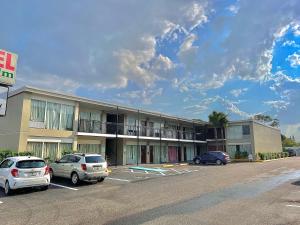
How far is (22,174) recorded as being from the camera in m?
10.9

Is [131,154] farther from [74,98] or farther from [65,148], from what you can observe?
[74,98]

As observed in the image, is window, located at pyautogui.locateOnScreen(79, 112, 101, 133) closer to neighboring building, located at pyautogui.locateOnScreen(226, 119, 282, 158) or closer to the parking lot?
the parking lot

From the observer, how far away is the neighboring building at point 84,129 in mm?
18484

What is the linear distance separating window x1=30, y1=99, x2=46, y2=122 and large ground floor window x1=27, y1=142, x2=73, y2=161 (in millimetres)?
1777

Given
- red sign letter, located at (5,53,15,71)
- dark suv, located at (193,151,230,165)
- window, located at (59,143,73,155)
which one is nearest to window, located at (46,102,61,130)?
window, located at (59,143,73,155)

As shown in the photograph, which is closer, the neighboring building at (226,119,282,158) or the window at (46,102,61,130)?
the window at (46,102,61,130)

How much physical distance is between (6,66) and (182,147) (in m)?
25.2

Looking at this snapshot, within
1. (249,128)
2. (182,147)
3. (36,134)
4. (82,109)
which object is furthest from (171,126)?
(36,134)

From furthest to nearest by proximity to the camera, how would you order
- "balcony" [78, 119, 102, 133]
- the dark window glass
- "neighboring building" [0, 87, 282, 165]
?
"balcony" [78, 119, 102, 133] → "neighboring building" [0, 87, 282, 165] → the dark window glass

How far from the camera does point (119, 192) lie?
11.2 meters

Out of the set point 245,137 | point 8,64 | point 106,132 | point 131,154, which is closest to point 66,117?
point 106,132

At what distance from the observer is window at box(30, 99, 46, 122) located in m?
18.7

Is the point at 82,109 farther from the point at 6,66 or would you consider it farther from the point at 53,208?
the point at 53,208

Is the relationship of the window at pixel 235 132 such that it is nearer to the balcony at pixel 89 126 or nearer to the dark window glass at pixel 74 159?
the balcony at pixel 89 126
